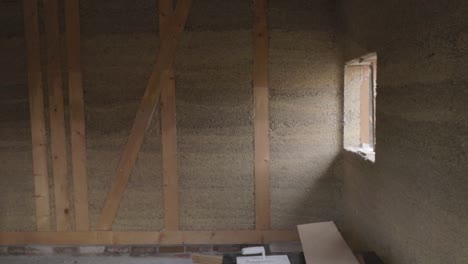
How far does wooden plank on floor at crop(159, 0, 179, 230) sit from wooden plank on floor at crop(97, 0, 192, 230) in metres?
0.05

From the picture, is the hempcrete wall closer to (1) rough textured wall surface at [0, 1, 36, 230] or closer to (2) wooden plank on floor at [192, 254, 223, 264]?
(1) rough textured wall surface at [0, 1, 36, 230]

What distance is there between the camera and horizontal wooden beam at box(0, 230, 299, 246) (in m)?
2.71

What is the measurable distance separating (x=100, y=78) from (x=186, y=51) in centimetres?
72

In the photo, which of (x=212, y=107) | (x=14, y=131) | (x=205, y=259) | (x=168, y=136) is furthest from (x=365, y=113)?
(x=14, y=131)

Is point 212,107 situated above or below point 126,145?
above

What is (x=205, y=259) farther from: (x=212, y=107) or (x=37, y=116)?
(x=37, y=116)

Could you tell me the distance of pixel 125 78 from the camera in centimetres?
268

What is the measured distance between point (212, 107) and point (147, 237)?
1182 mm

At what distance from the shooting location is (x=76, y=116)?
2.72 m

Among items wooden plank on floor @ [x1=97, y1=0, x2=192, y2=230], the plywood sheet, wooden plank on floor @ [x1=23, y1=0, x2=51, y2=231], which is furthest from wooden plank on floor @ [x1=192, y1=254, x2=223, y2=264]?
wooden plank on floor @ [x1=23, y1=0, x2=51, y2=231]

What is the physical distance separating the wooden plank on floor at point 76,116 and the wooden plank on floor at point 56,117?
0.08 meters

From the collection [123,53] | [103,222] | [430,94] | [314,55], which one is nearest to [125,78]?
[123,53]

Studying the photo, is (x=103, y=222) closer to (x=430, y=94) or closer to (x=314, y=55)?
(x=314, y=55)

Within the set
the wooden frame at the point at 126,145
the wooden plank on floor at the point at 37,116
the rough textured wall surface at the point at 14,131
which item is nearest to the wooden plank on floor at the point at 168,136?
the wooden frame at the point at 126,145
